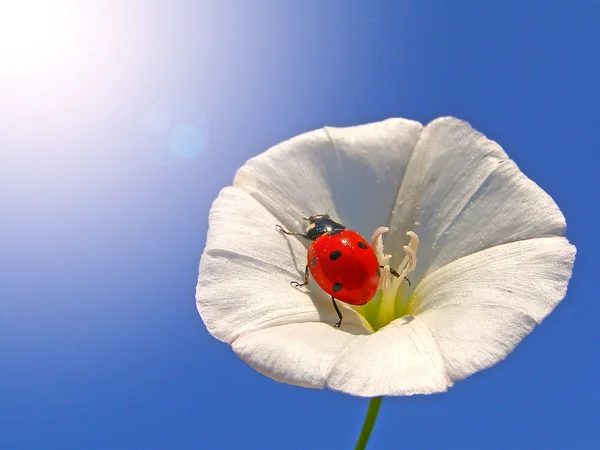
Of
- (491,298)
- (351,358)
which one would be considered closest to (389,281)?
(491,298)

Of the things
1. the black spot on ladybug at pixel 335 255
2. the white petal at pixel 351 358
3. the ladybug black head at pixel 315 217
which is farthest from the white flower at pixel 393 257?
the black spot on ladybug at pixel 335 255

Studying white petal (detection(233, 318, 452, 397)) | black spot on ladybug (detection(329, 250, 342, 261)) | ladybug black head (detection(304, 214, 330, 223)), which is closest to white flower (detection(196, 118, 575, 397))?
white petal (detection(233, 318, 452, 397))

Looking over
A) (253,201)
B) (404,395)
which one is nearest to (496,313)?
(404,395)

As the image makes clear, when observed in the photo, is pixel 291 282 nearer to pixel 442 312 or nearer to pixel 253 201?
pixel 253 201

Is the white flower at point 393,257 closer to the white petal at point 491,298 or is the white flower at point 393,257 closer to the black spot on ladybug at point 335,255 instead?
the white petal at point 491,298

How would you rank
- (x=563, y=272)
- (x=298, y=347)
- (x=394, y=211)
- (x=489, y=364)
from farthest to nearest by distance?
1. (x=394, y=211)
2. (x=563, y=272)
3. (x=298, y=347)
4. (x=489, y=364)

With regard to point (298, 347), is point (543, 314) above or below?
above

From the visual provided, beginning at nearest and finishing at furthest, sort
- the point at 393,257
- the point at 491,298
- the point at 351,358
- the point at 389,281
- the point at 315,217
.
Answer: the point at 351,358 < the point at 491,298 < the point at 389,281 < the point at 315,217 < the point at 393,257

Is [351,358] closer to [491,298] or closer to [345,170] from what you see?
[491,298]
